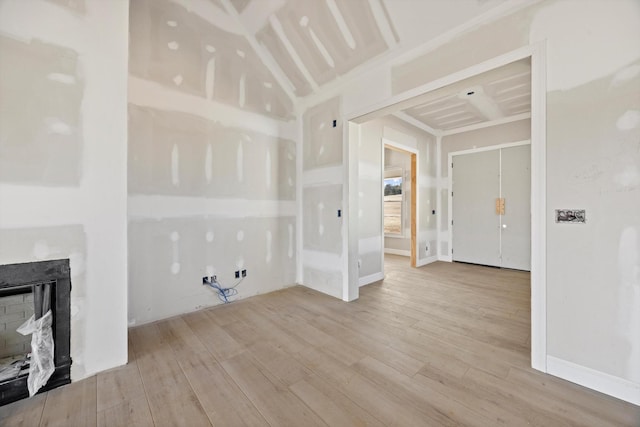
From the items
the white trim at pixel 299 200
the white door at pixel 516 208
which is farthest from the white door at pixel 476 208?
the white trim at pixel 299 200

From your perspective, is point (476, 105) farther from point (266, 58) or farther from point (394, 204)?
point (266, 58)

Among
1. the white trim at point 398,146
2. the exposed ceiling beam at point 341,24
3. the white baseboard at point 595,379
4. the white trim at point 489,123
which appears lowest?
the white baseboard at point 595,379

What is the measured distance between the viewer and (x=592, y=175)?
5.72 feet

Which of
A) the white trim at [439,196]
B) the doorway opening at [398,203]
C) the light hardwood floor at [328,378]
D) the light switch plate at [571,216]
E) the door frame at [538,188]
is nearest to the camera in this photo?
Result: the light hardwood floor at [328,378]

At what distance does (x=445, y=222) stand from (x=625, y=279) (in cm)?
446

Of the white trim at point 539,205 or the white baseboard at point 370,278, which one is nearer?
the white trim at point 539,205

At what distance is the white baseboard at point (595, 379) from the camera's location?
5.28ft

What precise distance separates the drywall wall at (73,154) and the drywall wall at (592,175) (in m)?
3.16

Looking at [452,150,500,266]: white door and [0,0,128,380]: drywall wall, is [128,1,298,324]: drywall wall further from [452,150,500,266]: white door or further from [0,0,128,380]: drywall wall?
[452,150,500,266]: white door

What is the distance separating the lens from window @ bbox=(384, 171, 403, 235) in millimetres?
6730

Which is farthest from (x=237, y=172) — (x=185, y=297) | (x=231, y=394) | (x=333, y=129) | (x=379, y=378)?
(x=379, y=378)

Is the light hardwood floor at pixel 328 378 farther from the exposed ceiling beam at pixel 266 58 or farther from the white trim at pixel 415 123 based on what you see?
the white trim at pixel 415 123

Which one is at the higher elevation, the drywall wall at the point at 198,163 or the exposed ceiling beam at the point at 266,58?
the exposed ceiling beam at the point at 266,58

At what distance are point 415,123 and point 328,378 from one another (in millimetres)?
4961
